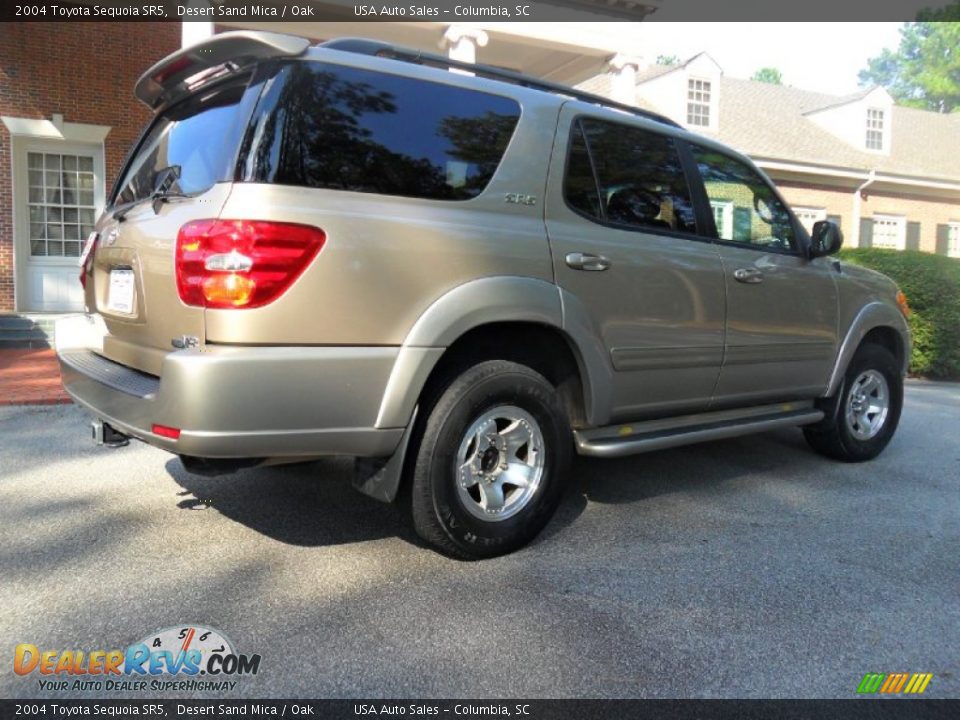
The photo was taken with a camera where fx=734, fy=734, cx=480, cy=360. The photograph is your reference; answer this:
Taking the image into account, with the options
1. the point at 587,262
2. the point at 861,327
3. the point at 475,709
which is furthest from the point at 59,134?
the point at 475,709

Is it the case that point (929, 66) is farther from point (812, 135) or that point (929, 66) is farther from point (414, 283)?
point (414, 283)

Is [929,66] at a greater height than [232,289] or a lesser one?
greater

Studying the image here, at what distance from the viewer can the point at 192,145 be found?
10.1ft

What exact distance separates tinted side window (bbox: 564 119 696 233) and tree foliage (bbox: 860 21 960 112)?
43527mm

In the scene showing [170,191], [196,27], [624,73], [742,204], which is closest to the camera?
[170,191]

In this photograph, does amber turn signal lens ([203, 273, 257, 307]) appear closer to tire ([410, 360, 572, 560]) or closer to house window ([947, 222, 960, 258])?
tire ([410, 360, 572, 560])

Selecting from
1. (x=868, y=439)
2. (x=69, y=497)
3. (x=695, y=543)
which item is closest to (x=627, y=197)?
(x=695, y=543)

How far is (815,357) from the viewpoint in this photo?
183 inches

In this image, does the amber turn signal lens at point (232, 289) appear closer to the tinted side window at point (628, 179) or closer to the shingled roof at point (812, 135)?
the tinted side window at point (628, 179)

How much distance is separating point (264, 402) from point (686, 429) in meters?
2.34

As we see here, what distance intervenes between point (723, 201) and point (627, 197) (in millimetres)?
859

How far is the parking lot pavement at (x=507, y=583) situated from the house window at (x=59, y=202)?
786 cm

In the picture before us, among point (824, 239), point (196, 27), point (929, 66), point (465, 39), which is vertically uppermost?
point (929, 66)

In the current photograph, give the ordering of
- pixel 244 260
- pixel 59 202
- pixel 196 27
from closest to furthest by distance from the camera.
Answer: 1. pixel 244 260
2. pixel 196 27
3. pixel 59 202
